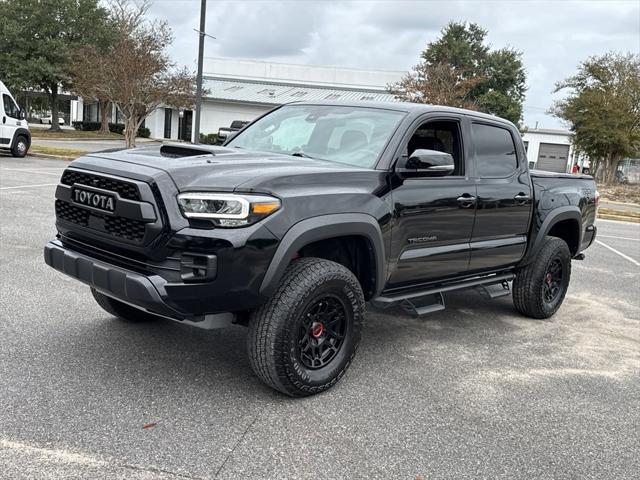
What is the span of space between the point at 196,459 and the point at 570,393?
8.54ft

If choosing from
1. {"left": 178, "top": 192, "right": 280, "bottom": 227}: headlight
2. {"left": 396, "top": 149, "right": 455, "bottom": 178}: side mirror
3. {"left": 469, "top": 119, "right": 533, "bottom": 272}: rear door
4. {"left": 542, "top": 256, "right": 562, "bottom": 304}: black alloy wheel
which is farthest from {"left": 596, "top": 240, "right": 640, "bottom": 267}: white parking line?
{"left": 178, "top": 192, "right": 280, "bottom": 227}: headlight

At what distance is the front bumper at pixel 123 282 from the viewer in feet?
10.7

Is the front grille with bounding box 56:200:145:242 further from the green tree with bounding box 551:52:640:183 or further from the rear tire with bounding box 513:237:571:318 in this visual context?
the green tree with bounding box 551:52:640:183

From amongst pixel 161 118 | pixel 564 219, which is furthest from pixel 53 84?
pixel 564 219

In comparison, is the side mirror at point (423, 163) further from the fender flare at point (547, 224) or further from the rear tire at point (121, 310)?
the rear tire at point (121, 310)

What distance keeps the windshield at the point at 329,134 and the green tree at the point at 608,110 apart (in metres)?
34.0

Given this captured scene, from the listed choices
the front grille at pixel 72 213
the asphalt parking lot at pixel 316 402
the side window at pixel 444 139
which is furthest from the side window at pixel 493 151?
the front grille at pixel 72 213

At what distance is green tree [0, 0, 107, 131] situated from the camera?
39438 millimetres

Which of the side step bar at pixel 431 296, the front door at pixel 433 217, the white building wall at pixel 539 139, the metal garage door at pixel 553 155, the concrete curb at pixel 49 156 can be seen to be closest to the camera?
the front door at pixel 433 217

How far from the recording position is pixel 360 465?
3.04 meters

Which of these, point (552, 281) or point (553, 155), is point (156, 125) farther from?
point (552, 281)

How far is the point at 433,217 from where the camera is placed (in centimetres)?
448

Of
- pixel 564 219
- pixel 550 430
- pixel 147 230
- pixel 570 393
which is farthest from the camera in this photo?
pixel 564 219

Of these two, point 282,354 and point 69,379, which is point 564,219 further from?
point 69,379
